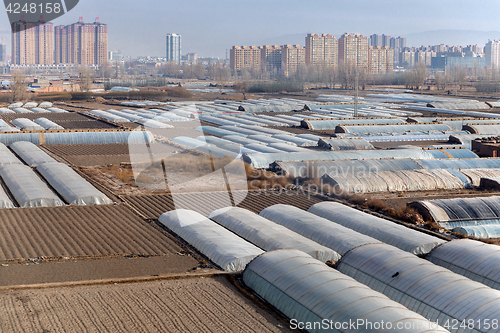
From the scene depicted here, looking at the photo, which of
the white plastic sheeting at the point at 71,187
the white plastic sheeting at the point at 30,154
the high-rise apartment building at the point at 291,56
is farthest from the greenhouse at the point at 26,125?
the high-rise apartment building at the point at 291,56

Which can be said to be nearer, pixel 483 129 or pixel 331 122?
pixel 483 129

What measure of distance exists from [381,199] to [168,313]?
9606 millimetres

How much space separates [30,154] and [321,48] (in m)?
134

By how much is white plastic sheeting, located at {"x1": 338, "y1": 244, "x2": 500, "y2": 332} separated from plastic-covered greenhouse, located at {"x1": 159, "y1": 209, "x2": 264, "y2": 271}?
1.86 metres

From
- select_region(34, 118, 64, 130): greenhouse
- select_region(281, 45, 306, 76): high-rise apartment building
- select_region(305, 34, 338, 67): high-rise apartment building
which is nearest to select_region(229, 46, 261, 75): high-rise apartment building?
select_region(281, 45, 306, 76): high-rise apartment building

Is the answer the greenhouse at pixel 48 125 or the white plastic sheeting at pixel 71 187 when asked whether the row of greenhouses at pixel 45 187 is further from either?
the greenhouse at pixel 48 125

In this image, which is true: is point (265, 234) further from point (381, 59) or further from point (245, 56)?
point (245, 56)

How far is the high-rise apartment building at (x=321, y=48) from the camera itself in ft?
487

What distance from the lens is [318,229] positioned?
12.0 meters

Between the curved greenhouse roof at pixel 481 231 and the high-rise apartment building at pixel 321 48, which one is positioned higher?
the high-rise apartment building at pixel 321 48

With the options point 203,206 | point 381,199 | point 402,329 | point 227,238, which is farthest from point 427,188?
point 402,329

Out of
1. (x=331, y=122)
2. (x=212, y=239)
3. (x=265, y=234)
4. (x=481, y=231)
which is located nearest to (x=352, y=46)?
(x=331, y=122)

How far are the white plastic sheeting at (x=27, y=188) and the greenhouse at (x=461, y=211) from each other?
9606 mm

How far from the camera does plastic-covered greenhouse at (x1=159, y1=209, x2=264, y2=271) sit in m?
10.5
